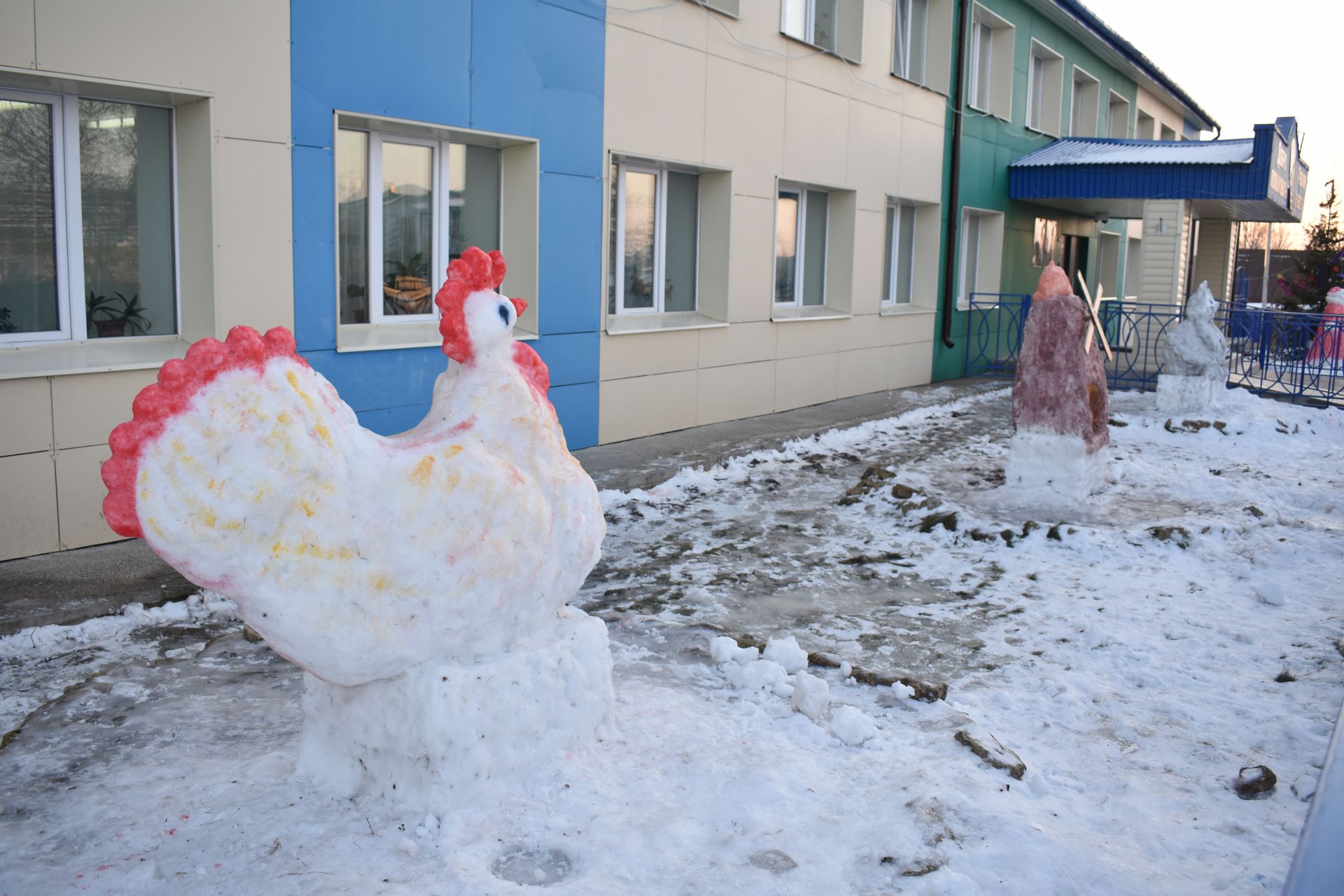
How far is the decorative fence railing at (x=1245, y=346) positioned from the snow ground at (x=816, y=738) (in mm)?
8926

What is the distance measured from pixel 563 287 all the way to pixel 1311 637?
546 cm

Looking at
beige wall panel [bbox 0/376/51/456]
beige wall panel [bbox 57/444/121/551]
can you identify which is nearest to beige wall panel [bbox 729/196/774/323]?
beige wall panel [bbox 57/444/121/551]

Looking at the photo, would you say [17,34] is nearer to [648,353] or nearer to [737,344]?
[648,353]

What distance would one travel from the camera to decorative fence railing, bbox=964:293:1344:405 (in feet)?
48.9

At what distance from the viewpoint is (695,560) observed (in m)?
6.14

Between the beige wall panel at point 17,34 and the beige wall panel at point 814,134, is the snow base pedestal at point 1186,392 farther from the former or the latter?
the beige wall panel at point 17,34

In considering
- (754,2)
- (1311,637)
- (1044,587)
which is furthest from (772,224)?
(1311,637)

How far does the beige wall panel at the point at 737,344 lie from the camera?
33.2 ft

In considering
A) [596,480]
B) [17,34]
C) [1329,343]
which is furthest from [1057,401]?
[1329,343]

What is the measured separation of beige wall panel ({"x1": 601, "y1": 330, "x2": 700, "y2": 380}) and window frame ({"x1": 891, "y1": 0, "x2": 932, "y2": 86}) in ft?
18.7

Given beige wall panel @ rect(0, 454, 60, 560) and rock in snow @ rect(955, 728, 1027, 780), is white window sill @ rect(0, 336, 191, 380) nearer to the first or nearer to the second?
beige wall panel @ rect(0, 454, 60, 560)

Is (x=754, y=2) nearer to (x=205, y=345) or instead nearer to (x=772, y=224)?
(x=772, y=224)

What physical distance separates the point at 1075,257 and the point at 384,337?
17.8 m

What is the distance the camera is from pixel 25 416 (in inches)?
205
